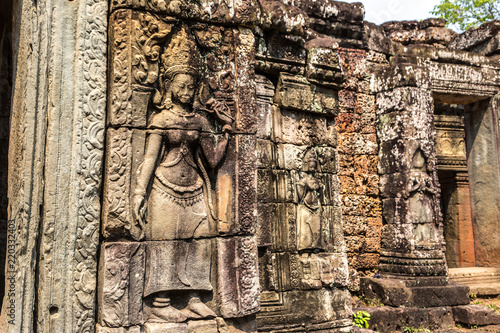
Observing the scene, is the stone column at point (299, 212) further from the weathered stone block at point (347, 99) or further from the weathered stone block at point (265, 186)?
the weathered stone block at point (347, 99)

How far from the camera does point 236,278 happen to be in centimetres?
336

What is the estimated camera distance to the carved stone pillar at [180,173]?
308 cm

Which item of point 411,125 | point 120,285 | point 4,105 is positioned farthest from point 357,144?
point 120,285

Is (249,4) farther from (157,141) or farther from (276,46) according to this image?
(276,46)

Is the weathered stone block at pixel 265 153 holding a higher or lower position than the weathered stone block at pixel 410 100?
lower

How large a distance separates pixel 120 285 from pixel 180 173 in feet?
2.92

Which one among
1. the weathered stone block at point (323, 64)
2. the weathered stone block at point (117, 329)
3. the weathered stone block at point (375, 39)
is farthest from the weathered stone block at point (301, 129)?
the weathered stone block at point (375, 39)

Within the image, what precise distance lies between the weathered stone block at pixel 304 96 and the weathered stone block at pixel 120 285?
355cm

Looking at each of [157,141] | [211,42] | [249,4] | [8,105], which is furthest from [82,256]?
[8,105]

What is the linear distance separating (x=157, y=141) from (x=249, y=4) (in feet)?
4.59

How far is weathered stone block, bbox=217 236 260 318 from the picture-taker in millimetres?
3322

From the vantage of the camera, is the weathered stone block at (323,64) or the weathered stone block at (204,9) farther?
the weathered stone block at (323,64)

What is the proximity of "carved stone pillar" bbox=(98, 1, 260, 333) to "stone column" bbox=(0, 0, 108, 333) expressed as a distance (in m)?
0.12

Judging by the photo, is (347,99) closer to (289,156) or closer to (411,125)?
(411,125)
